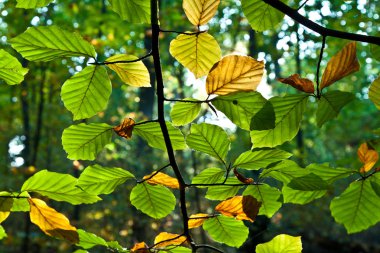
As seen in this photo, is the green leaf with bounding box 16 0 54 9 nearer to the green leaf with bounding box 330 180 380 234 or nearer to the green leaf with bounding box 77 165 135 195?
the green leaf with bounding box 77 165 135 195

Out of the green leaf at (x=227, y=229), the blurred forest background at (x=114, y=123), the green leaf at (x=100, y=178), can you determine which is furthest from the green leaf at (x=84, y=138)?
the blurred forest background at (x=114, y=123)

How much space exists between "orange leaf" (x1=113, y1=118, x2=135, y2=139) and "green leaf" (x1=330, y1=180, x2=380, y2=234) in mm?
389

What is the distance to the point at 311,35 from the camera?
4.93m

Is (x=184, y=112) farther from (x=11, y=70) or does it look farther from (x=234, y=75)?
(x=11, y=70)

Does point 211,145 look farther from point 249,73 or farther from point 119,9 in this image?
point 119,9

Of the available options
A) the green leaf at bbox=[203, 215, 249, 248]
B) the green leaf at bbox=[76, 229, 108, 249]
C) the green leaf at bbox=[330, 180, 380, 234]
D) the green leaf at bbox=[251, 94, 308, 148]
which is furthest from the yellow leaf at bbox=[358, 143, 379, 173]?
the green leaf at bbox=[76, 229, 108, 249]

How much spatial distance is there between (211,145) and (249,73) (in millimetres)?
157

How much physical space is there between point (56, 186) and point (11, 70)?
204mm

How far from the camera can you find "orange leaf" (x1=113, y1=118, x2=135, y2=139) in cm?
62

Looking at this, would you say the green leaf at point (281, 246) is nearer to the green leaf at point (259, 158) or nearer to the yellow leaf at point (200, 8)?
the green leaf at point (259, 158)

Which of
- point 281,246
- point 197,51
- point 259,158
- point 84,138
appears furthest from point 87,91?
point 281,246

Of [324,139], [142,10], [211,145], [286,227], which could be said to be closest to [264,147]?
[211,145]

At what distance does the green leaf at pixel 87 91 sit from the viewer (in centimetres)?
61

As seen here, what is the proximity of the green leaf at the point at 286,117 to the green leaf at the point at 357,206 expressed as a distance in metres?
0.17
